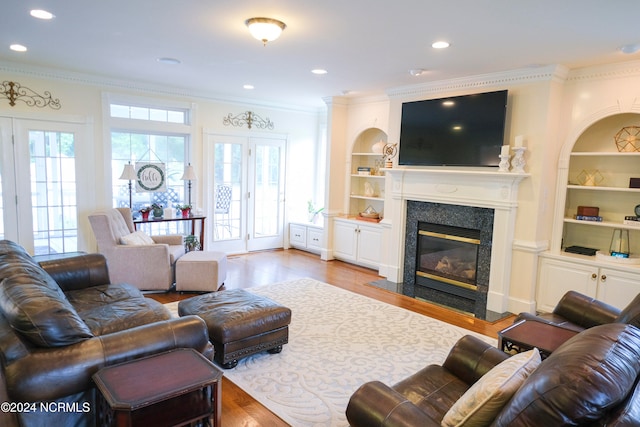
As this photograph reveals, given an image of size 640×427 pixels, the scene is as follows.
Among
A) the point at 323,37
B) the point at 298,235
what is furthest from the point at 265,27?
the point at 298,235

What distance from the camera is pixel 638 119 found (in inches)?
164

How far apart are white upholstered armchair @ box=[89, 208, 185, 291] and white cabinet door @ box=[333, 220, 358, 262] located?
108 inches

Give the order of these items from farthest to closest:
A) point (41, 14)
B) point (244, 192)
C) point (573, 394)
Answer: point (244, 192), point (41, 14), point (573, 394)

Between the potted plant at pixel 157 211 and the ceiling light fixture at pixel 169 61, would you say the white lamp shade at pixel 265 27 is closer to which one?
the ceiling light fixture at pixel 169 61

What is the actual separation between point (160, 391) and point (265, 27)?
8.40 ft

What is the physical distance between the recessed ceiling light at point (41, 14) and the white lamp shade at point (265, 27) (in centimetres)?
150

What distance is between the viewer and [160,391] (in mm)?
1813

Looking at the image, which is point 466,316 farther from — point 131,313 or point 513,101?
point 131,313

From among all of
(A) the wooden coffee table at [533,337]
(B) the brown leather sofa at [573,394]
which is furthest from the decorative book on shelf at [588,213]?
(B) the brown leather sofa at [573,394]

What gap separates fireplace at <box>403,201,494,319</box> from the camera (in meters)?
4.82

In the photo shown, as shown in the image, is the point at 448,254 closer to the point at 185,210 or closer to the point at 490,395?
the point at 185,210

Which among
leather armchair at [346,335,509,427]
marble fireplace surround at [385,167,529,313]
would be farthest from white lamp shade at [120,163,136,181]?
leather armchair at [346,335,509,427]

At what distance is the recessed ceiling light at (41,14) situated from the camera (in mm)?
3061

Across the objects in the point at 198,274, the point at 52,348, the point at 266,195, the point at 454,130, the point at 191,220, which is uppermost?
the point at 454,130
